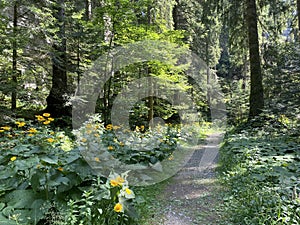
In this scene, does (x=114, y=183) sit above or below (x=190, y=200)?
above

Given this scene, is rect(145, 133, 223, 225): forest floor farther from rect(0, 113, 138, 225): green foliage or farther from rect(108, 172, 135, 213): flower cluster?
rect(0, 113, 138, 225): green foliage

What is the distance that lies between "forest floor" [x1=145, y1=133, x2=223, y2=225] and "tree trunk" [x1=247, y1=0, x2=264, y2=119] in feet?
10.6

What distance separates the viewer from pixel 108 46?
7078 mm

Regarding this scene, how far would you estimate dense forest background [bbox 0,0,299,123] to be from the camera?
6.07m

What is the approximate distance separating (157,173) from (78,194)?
209 centimetres

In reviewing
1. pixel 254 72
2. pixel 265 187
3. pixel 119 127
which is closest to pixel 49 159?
pixel 265 187

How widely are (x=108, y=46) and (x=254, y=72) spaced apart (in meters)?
4.30

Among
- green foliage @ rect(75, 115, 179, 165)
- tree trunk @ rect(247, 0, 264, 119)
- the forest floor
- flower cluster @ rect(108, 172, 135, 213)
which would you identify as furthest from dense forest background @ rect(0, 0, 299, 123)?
flower cluster @ rect(108, 172, 135, 213)

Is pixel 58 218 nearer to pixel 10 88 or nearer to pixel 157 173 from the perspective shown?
pixel 157 173

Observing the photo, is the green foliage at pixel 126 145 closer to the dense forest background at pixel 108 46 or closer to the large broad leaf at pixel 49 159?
the large broad leaf at pixel 49 159

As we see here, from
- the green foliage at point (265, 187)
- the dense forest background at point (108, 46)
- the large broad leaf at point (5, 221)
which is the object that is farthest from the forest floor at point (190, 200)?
the dense forest background at point (108, 46)

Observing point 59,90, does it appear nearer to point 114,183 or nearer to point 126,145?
point 126,145

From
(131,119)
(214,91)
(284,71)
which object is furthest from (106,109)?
(214,91)

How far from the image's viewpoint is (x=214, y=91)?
21750mm
